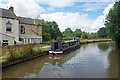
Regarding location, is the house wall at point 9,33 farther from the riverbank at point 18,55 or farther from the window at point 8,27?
the riverbank at point 18,55

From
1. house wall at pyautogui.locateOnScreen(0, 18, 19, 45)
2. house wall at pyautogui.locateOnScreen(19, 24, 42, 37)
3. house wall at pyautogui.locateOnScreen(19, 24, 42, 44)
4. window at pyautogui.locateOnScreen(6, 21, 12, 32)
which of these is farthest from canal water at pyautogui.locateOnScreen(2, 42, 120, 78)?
house wall at pyautogui.locateOnScreen(19, 24, 42, 37)

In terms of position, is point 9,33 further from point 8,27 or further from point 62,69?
point 62,69

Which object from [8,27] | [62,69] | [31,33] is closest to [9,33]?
[8,27]

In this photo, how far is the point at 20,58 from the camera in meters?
10.7

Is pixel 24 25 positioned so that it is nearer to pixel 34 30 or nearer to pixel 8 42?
pixel 34 30

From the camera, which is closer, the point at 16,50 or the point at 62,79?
the point at 62,79

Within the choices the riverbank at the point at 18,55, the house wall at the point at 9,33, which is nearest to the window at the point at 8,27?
the house wall at the point at 9,33

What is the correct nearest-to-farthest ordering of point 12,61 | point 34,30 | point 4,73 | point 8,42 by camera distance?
point 4,73 < point 12,61 < point 8,42 < point 34,30

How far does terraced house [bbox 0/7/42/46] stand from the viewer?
17034 millimetres

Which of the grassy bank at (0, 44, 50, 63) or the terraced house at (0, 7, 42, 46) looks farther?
the terraced house at (0, 7, 42, 46)

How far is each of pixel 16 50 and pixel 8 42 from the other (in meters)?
7.60

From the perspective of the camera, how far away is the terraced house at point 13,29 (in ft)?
55.9

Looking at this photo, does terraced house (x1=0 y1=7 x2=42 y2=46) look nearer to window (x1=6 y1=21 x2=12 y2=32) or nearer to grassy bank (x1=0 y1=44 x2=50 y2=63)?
window (x1=6 y1=21 x2=12 y2=32)

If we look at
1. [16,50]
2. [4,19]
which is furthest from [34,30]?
[16,50]
